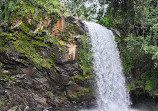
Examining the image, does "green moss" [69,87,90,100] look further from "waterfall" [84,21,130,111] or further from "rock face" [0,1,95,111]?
"waterfall" [84,21,130,111]

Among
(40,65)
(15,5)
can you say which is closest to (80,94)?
(40,65)

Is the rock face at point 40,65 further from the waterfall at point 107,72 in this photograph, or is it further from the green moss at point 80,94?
the waterfall at point 107,72

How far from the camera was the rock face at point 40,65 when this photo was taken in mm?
6387

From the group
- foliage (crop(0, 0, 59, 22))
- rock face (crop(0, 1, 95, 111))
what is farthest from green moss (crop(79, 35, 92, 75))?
foliage (crop(0, 0, 59, 22))

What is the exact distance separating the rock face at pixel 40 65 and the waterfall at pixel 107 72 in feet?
2.57

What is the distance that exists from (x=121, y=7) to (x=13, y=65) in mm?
9673

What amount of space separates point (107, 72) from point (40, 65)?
4.16 meters

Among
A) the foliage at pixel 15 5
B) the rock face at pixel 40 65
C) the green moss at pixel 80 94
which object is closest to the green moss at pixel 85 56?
the rock face at pixel 40 65

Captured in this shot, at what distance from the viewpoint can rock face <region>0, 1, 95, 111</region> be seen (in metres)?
6.39

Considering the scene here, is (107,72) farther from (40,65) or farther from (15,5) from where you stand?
(15,5)

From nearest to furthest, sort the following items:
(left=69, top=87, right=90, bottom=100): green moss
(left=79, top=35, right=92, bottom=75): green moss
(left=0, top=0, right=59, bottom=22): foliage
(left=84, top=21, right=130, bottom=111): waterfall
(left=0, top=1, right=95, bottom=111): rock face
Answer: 1. (left=0, top=1, right=95, bottom=111): rock face
2. (left=0, top=0, right=59, bottom=22): foliage
3. (left=69, top=87, right=90, bottom=100): green moss
4. (left=84, top=21, right=130, bottom=111): waterfall
5. (left=79, top=35, right=92, bottom=75): green moss

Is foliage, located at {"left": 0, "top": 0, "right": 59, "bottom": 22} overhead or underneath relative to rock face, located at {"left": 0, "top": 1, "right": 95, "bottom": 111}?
overhead

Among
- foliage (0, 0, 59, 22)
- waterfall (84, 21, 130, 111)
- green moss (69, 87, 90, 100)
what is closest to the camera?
foliage (0, 0, 59, 22)

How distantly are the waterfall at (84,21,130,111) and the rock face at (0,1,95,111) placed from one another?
2.57ft
